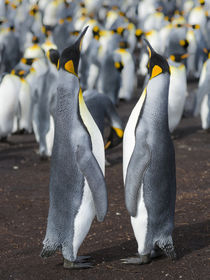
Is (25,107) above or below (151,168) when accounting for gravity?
below

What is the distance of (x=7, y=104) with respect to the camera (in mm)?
8438

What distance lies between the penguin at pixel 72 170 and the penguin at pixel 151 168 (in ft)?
0.65

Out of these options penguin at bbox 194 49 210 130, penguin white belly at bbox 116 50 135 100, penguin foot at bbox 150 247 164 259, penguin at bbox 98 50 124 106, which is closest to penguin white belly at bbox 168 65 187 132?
penguin at bbox 194 49 210 130

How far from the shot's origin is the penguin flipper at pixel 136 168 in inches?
147

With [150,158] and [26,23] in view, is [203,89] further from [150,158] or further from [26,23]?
[26,23]

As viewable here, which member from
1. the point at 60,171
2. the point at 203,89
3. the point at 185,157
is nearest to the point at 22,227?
the point at 60,171

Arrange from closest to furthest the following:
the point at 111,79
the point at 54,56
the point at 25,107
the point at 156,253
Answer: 1. the point at 156,253
2. the point at 54,56
3. the point at 25,107
4. the point at 111,79

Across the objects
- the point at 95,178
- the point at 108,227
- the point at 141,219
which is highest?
the point at 95,178

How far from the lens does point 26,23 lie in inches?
651

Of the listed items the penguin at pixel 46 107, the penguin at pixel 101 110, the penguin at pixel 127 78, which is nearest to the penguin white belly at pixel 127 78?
the penguin at pixel 127 78

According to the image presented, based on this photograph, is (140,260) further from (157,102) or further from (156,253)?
(157,102)

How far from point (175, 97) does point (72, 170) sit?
4668 mm

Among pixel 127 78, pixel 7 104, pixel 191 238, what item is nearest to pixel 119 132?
pixel 191 238

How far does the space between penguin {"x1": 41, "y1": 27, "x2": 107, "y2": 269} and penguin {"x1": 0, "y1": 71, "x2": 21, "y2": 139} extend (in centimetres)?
466
